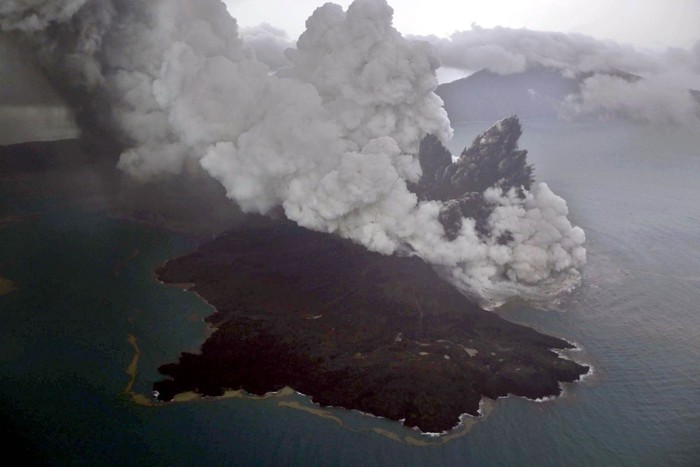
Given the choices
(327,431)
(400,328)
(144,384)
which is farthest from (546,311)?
(144,384)

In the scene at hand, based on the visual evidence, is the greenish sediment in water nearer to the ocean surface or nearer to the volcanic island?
the ocean surface

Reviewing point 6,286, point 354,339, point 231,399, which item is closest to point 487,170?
point 354,339

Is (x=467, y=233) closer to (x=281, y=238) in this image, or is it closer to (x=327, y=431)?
(x=281, y=238)

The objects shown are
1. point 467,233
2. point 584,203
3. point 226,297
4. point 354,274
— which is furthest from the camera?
point 584,203

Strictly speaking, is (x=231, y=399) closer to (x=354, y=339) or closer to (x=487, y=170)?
(x=354, y=339)

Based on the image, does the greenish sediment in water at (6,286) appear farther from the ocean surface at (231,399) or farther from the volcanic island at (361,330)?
the volcanic island at (361,330)
